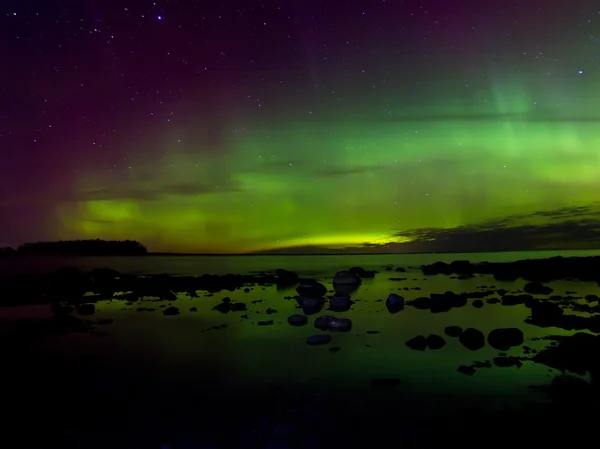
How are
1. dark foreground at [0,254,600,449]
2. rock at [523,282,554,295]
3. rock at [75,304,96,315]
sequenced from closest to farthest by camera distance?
dark foreground at [0,254,600,449]
rock at [75,304,96,315]
rock at [523,282,554,295]

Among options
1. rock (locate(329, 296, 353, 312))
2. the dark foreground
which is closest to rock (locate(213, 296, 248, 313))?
rock (locate(329, 296, 353, 312))

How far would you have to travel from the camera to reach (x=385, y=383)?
1250 centimetres

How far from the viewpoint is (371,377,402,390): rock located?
40.2ft

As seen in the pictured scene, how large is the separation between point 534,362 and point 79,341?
1701cm

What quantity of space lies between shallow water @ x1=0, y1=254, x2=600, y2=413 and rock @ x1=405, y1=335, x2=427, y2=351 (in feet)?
0.99

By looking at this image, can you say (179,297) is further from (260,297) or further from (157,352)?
(157,352)

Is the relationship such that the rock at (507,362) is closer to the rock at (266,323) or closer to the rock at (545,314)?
the rock at (545,314)

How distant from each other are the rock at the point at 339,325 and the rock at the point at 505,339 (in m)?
6.18

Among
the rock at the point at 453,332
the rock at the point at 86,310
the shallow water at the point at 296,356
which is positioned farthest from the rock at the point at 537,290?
the rock at the point at 86,310

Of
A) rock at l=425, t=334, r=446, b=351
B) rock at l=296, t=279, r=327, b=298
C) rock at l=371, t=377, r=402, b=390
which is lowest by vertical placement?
rock at l=371, t=377, r=402, b=390

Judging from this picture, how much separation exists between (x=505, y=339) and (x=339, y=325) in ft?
22.9

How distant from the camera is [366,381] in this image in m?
12.8

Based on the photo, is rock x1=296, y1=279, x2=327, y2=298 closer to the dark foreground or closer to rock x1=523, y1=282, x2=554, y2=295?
rock x1=523, y1=282, x2=554, y2=295

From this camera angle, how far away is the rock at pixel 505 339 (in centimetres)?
1622
